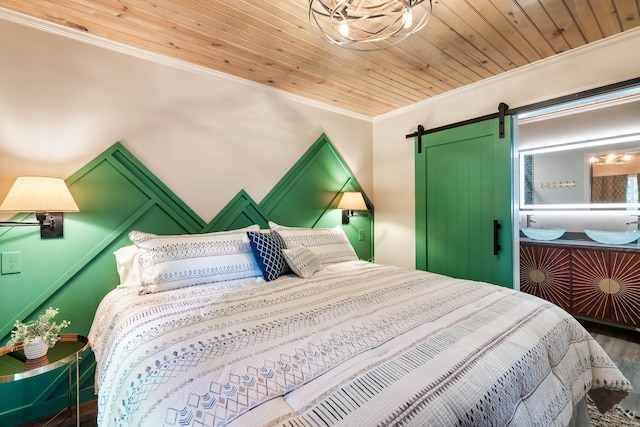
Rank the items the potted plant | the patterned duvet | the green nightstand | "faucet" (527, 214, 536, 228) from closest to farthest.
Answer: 1. the patterned duvet
2. the green nightstand
3. the potted plant
4. "faucet" (527, 214, 536, 228)

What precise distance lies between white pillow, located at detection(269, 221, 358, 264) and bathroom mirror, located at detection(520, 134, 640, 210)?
Answer: 298cm

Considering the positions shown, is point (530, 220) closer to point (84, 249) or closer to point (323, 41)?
point (323, 41)

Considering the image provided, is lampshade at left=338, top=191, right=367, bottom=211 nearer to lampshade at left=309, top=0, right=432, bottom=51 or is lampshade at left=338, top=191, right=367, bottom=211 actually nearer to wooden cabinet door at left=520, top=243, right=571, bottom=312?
lampshade at left=309, top=0, right=432, bottom=51

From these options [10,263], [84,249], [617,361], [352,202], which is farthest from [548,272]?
[10,263]

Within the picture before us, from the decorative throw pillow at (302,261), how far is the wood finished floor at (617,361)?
145 centimetres

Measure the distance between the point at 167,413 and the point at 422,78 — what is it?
2842 millimetres

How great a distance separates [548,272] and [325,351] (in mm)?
3550

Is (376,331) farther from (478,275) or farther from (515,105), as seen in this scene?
(515,105)

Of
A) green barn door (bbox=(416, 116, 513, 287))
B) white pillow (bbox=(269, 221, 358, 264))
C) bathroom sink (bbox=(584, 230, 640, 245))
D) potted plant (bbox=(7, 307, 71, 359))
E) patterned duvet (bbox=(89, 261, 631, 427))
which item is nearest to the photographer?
patterned duvet (bbox=(89, 261, 631, 427))

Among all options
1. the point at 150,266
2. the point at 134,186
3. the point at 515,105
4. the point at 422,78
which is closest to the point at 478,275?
the point at 515,105

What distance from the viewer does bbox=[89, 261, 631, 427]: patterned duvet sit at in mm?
724

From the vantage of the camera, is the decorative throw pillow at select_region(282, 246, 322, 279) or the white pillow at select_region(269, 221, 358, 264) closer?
the decorative throw pillow at select_region(282, 246, 322, 279)

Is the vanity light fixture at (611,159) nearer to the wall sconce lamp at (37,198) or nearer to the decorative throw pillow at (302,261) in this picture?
the decorative throw pillow at (302,261)

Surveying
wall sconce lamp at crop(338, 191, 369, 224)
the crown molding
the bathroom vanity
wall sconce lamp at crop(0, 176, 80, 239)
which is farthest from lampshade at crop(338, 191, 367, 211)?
wall sconce lamp at crop(0, 176, 80, 239)
